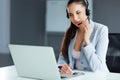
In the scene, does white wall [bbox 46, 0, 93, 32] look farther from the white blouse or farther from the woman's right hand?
the woman's right hand

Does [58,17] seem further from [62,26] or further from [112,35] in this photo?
[112,35]

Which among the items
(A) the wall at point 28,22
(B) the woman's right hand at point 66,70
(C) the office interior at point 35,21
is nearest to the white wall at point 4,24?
(C) the office interior at point 35,21

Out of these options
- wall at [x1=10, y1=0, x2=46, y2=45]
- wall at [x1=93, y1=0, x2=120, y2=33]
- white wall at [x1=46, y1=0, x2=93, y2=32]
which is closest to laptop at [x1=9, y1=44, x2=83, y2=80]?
wall at [x1=93, y1=0, x2=120, y2=33]

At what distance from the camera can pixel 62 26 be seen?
5504 mm

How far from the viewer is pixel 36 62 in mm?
1490

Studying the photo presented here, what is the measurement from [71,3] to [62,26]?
11.6 ft

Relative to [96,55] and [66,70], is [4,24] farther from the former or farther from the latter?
[66,70]

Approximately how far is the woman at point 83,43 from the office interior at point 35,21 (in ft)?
10.3

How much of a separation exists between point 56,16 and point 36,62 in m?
4.07

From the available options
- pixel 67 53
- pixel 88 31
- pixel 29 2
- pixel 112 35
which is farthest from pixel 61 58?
pixel 29 2

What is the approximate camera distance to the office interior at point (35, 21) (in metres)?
5.17

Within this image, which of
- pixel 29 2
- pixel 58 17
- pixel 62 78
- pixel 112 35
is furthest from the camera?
pixel 29 2

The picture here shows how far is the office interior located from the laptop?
146 inches

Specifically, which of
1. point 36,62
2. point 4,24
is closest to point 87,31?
point 36,62
